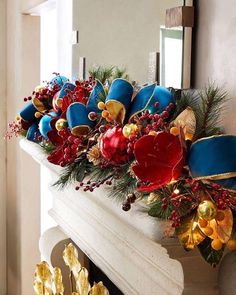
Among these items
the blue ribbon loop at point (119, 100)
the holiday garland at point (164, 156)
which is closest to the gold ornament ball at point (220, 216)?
the holiday garland at point (164, 156)

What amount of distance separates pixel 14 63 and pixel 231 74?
252 cm

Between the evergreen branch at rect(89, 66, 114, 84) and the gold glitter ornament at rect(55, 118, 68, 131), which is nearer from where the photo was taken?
the gold glitter ornament at rect(55, 118, 68, 131)

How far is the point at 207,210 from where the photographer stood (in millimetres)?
765

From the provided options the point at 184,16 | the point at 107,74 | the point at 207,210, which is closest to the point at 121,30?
the point at 107,74

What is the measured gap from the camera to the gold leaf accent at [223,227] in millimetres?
813

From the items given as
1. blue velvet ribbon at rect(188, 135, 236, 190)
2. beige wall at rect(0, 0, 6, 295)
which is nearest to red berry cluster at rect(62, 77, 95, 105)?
blue velvet ribbon at rect(188, 135, 236, 190)

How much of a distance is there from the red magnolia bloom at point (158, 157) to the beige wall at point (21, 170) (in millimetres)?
2402

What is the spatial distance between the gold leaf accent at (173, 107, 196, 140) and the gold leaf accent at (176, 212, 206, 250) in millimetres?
145

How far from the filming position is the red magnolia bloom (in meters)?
0.84

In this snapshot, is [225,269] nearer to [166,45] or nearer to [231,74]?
[231,74]

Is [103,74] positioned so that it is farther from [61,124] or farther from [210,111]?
[210,111]

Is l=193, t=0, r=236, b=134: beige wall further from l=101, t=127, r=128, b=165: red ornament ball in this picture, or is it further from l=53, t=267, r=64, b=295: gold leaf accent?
l=53, t=267, r=64, b=295: gold leaf accent

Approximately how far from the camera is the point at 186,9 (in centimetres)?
109

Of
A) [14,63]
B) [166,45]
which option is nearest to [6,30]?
[14,63]
